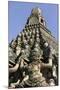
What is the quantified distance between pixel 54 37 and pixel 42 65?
Answer: 8.3 inches

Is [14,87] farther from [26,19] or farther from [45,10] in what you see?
[45,10]

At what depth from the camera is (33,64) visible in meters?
1.55

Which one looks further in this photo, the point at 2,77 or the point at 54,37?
the point at 54,37

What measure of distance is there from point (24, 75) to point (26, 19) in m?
0.37

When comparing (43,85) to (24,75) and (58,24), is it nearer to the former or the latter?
(24,75)

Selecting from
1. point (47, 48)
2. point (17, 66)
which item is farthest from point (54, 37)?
point (17, 66)

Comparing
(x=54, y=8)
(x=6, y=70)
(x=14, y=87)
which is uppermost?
(x=54, y=8)

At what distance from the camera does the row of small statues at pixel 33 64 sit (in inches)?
59.8

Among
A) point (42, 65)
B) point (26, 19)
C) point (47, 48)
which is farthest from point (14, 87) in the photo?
point (26, 19)

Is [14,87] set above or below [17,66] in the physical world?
below

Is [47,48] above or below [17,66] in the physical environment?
above

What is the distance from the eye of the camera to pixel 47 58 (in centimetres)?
158

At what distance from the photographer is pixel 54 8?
1.61 metres

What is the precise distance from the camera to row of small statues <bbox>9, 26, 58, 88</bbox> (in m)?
1.52
